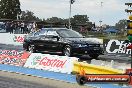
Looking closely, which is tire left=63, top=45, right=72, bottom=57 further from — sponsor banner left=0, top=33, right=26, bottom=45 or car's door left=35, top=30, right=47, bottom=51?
sponsor banner left=0, top=33, right=26, bottom=45

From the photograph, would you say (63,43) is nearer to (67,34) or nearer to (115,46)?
(67,34)

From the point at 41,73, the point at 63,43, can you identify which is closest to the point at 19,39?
the point at 63,43

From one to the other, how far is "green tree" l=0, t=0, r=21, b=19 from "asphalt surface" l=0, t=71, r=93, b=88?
7959 cm

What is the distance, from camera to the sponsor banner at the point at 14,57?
17.6 meters

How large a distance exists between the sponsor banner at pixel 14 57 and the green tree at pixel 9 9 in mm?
75257

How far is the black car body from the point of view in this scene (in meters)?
18.1

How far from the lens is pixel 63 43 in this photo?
1877 centimetres

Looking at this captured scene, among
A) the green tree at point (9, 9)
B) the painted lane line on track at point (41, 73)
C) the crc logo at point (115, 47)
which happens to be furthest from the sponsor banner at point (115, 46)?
the green tree at point (9, 9)

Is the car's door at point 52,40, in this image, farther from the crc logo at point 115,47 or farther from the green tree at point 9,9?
the green tree at point 9,9

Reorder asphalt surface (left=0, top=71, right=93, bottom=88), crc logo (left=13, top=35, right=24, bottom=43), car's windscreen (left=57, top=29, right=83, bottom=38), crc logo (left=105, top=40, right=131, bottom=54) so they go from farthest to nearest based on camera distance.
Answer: crc logo (left=13, top=35, right=24, bottom=43)
crc logo (left=105, top=40, right=131, bottom=54)
car's windscreen (left=57, top=29, right=83, bottom=38)
asphalt surface (left=0, top=71, right=93, bottom=88)

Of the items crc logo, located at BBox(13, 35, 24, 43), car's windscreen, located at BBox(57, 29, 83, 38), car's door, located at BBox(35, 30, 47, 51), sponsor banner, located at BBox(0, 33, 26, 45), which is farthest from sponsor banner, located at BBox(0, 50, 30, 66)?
sponsor banner, located at BBox(0, 33, 26, 45)

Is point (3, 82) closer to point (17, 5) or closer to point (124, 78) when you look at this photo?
point (124, 78)

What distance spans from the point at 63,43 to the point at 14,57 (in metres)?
2.60

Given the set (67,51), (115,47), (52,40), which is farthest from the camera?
(115,47)
